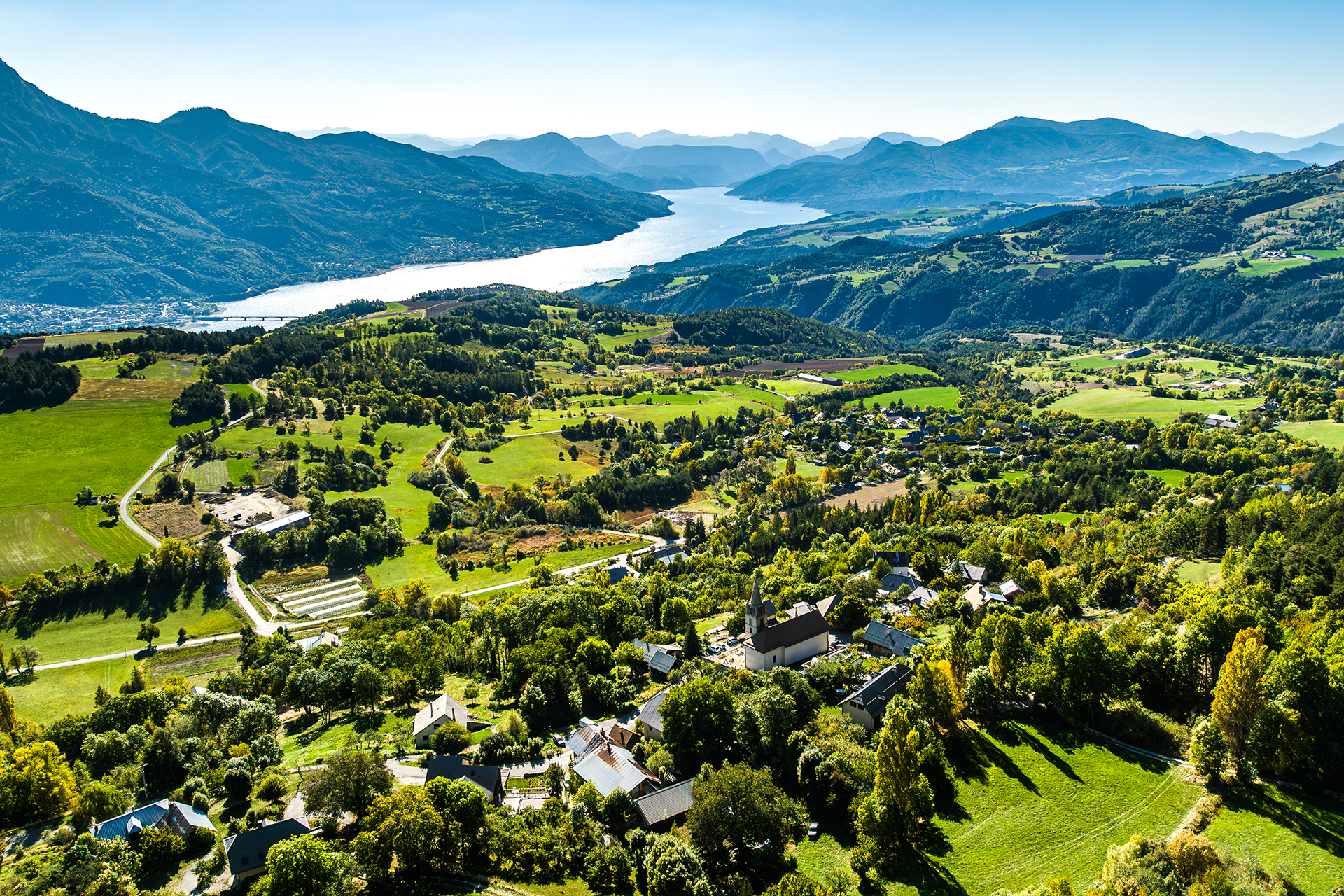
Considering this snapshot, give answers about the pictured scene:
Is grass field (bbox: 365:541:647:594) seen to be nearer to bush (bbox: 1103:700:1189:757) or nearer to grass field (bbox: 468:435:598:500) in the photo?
grass field (bbox: 468:435:598:500)

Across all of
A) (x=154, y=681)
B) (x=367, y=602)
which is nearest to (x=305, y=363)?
(x=367, y=602)

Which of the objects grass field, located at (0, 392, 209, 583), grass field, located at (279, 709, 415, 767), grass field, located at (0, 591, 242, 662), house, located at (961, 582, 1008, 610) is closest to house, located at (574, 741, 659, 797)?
grass field, located at (279, 709, 415, 767)

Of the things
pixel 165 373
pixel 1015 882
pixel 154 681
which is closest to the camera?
pixel 1015 882

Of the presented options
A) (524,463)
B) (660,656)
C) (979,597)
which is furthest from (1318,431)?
(524,463)

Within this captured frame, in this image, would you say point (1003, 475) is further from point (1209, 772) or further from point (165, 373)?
point (165, 373)

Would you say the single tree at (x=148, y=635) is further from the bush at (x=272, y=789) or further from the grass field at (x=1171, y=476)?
the grass field at (x=1171, y=476)

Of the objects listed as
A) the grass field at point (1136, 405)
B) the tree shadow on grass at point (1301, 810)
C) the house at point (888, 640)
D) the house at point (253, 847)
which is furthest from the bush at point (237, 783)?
the grass field at point (1136, 405)
